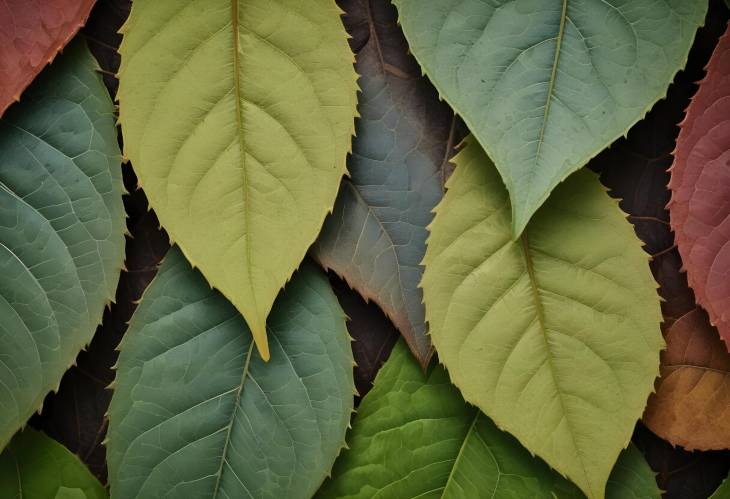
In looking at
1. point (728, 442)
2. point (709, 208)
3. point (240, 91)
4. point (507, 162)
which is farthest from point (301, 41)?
point (728, 442)

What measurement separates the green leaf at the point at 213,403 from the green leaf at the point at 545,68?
0.16 metres

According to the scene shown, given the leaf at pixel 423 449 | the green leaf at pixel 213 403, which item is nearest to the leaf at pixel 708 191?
the leaf at pixel 423 449

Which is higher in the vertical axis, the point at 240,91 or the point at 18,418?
the point at 240,91

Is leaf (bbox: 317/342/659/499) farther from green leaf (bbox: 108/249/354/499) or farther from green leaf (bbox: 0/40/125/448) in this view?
green leaf (bbox: 0/40/125/448)

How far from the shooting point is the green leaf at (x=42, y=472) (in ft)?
1.54

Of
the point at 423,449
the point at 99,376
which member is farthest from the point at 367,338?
the point at 99,376

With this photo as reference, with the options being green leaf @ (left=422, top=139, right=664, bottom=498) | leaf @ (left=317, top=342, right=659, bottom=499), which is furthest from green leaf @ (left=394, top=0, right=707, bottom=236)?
leaf @ (left=317, top=342, right=659, bottom=499)

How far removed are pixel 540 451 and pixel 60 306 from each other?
1.05 ft

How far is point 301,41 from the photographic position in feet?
1.41

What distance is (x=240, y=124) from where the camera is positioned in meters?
0.42

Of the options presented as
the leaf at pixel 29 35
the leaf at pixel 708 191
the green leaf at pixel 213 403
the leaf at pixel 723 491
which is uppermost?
the leaf at pixel 29 35

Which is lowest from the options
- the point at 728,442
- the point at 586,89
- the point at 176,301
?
the point at 728,442

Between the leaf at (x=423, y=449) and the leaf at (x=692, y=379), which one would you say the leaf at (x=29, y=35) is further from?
the leaf at (x=692, y=379)

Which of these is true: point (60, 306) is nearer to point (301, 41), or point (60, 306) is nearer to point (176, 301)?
point (176, 301)
